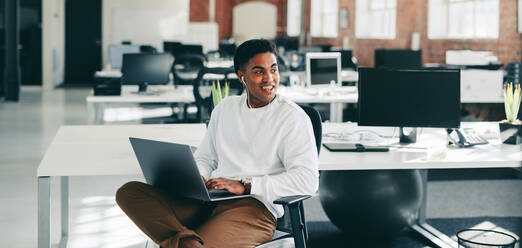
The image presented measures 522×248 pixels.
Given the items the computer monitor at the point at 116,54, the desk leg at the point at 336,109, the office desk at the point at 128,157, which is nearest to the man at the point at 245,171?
the office desk at the point at 128,157

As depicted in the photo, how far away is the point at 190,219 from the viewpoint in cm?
252

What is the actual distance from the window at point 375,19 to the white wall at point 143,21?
4870mm

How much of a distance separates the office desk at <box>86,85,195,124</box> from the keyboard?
2938 mm

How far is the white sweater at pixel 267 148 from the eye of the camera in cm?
243

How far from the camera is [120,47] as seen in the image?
30.9ft

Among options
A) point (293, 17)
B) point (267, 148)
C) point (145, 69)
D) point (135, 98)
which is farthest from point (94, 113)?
point (293, 17)

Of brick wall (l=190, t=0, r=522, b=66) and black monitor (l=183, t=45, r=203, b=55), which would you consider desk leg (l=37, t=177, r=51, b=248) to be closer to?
brick wall (l=190, t=0, r=522, b=66)

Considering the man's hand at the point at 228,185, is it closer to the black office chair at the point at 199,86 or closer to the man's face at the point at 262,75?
the man's face at the point at 262,75

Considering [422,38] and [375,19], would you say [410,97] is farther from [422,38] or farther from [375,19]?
[375,19]

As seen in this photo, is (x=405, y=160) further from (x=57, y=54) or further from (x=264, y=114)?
(x=57, y=54)

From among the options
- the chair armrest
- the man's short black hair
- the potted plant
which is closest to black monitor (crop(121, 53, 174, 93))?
the potted plant

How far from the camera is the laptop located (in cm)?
229

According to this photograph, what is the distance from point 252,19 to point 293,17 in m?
1.30

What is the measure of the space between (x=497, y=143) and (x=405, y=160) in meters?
0.84
